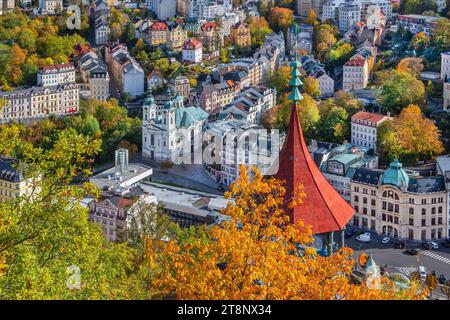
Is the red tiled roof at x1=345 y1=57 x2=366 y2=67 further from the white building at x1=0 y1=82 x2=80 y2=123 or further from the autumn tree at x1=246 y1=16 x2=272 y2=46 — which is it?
the white building at x1=0 y1=82 x2=80 y2=123

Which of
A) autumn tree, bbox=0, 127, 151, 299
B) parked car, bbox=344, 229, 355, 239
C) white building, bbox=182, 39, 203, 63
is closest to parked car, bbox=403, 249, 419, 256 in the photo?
parked car, bbox=344, 229, 355, 239

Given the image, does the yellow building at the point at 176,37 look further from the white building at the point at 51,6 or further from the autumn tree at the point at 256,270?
the autumn tree at the point at 256,270

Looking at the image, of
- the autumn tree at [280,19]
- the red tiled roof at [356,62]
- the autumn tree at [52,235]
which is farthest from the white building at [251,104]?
the autumn tree at [52,235]

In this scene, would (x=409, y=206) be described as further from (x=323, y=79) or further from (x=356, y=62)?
(x=356, y=62)

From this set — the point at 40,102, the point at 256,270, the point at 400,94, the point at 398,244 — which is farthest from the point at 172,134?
the point at 256,270

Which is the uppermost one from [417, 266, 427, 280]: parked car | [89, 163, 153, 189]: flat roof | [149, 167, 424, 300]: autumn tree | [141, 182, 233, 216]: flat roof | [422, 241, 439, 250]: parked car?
[149, 167, 424, 300]: autumn tree
